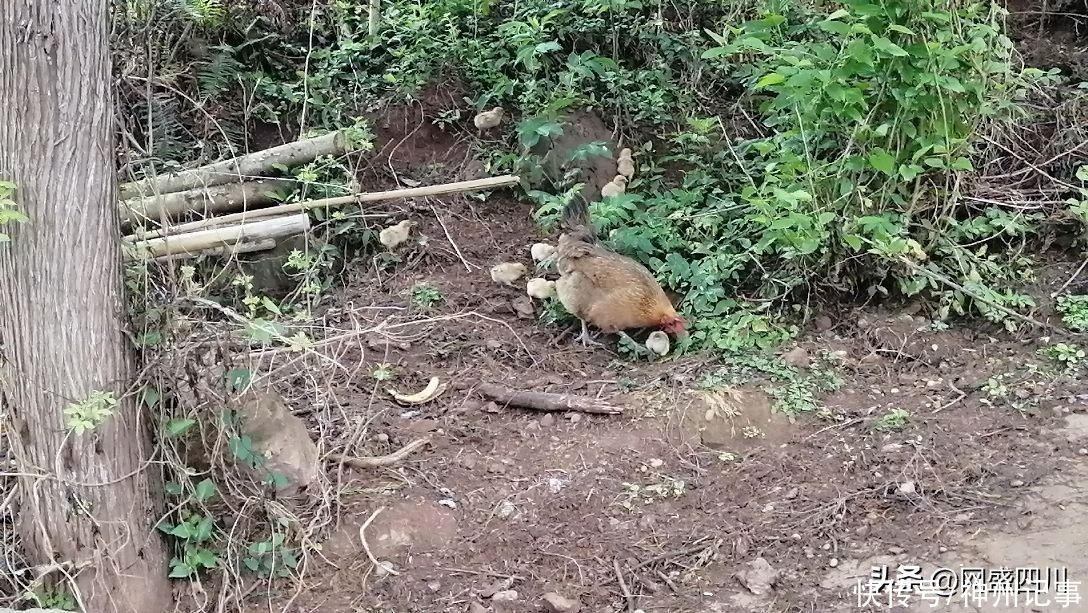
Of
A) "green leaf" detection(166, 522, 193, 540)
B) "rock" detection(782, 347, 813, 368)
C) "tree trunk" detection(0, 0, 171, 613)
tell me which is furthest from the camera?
"rock" detection(782, 347, 813, 368)

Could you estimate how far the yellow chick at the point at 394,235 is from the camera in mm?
5730

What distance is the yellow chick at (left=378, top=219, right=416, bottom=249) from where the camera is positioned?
5.73 m

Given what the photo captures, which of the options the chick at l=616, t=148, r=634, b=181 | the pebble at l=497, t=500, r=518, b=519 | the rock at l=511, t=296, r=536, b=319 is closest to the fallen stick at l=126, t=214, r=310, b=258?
the rock at l=511, t=296, r=536, b=319

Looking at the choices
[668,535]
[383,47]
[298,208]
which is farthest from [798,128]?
[383,47]

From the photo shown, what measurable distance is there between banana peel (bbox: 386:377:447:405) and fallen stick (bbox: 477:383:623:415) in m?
0.23

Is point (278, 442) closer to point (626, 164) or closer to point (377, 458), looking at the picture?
point (377, 458)

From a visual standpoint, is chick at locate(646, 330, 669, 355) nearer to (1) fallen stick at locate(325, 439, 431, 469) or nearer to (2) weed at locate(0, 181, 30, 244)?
(1) fallen stick at locate(325, 439, 431, 469)

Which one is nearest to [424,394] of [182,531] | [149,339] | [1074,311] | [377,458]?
[377,458]

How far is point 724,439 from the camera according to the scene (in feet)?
13.6

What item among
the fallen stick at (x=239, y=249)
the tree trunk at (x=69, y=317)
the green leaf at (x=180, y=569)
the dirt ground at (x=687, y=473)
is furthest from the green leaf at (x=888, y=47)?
the green leaf at (x=180, y=569)

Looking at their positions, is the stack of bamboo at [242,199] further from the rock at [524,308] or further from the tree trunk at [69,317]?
the rock at [524,308]

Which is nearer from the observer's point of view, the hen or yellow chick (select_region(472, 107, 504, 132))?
the hen

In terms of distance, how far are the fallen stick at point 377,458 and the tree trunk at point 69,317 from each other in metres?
0.85

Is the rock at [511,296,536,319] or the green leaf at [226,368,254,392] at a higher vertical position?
the green leaf at [226,368,254,392]
